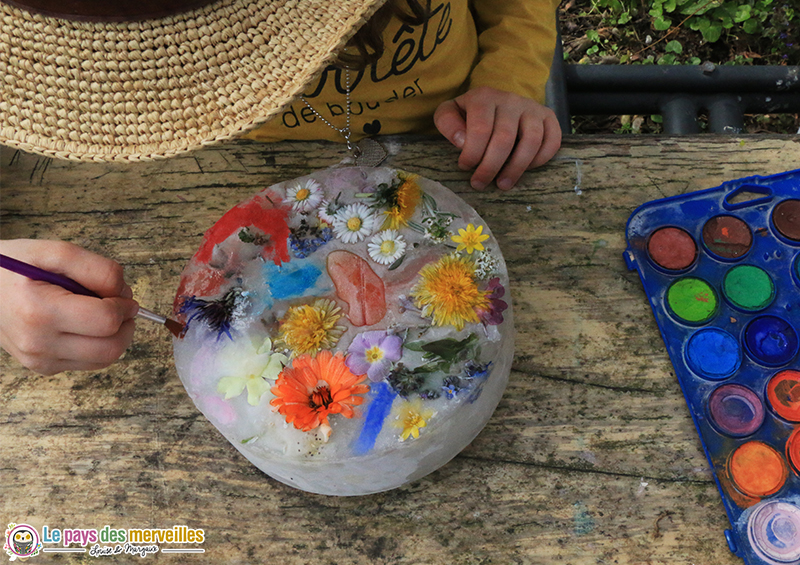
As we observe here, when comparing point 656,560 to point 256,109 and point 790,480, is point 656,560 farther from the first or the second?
point 256,109

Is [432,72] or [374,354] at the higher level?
[432,72]

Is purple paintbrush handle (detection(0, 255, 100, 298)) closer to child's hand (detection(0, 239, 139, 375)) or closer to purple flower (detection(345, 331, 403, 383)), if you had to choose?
child's hand (detection(0, 239, 139, 375))

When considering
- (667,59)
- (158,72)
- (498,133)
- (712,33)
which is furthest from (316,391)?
(712,33)

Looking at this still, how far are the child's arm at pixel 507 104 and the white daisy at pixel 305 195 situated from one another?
0.28 metres

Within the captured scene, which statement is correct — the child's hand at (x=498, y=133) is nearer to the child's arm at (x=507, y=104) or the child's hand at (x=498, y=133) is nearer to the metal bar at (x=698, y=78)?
the child's arm at (x=507, y=104)

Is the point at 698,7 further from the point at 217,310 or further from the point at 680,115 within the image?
the point at 217,310

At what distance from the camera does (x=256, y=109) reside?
523 mm

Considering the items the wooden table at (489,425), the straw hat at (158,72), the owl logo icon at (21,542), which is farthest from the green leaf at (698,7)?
the owl logo icon at (21,542)

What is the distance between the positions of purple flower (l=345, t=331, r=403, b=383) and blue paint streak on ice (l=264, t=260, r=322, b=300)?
112mm

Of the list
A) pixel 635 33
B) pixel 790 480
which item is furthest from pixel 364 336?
pixel 635 33

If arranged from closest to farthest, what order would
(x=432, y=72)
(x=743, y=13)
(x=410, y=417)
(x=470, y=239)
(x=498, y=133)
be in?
(x=410, y=417)
(x=470, y=239)
(x=498, y=133)
(x=432, y=72)
(x=743, y=13)

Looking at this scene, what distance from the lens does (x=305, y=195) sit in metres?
0.82

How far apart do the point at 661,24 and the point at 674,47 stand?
0.09m

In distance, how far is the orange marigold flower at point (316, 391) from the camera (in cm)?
66
